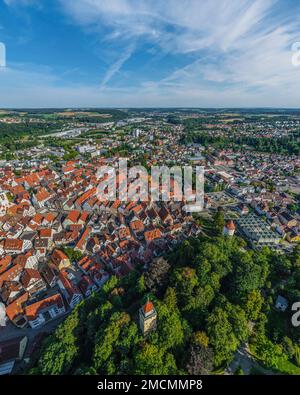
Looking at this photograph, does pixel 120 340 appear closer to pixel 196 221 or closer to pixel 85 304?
pixel 85 304

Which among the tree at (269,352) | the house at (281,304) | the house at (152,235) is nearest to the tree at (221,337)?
the tree at (269,352)

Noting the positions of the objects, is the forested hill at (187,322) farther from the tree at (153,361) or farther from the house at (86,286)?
the house at (86,286)

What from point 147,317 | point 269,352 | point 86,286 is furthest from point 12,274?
point 269,352

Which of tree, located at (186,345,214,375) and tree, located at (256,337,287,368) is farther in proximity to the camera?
tree, located at (256,337,287,368)

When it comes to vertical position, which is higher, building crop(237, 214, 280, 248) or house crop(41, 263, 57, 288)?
building crop(237, 214, 280, 248)

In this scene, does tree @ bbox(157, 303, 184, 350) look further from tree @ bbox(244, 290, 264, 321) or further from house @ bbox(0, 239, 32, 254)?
house @ bbox(0, 239, 32, 254)

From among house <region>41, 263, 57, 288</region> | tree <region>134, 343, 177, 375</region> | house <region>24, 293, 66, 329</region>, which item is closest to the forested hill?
tree <region>134, 343, 177, 375</region>
